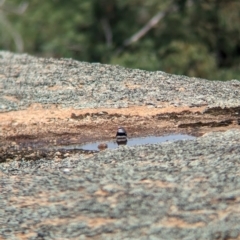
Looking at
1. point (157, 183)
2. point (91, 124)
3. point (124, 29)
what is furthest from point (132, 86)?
point (124, 29)

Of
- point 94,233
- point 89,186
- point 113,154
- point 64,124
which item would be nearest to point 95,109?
point 64,124

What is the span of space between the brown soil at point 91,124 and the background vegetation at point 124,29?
12305mm

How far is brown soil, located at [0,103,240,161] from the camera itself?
638cm

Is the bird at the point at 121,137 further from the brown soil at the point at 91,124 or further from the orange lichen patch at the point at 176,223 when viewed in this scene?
the orange lichen patch at the point at 176,223

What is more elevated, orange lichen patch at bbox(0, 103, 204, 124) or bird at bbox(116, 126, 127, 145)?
orange lichen patch at bbox(0, 103, 204, 124)

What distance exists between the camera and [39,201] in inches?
183

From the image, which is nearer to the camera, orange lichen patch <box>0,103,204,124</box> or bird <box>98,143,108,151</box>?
bird <box>98,143,108,151</box>

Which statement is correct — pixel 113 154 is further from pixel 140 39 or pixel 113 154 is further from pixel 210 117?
pixel 140 39

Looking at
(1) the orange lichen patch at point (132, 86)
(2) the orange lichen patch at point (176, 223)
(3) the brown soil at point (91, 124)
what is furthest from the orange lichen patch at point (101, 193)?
(1) the orange lichen patch at point (132, 86)

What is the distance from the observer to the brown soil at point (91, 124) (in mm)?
6375

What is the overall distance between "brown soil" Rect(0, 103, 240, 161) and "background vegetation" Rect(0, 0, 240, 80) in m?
12.3

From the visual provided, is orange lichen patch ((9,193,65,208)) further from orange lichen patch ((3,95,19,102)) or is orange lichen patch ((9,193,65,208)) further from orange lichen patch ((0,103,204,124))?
orange lichen patch ((3,95,19,102))

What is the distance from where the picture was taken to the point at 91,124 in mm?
6734

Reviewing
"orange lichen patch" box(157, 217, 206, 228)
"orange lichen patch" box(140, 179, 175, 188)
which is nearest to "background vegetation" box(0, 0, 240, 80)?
"orange lichen patch" box(140, 179, 175, 188)
